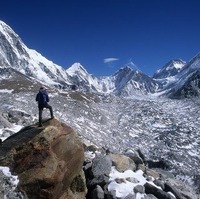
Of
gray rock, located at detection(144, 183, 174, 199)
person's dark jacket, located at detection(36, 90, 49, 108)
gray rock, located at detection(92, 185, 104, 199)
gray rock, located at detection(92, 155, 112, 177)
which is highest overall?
person's dark jacket, located at detection(36, 90, 49, 108)

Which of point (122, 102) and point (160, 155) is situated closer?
point (160, 155)

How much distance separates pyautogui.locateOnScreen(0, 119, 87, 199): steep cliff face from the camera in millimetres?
22672

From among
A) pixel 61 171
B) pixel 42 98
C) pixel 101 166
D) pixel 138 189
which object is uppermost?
pixel 42 98

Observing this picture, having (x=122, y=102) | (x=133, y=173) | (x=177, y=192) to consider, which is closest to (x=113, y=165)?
(x=133, y=173)

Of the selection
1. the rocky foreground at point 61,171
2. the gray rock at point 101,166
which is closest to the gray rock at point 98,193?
the rocky foreground at point 61,171

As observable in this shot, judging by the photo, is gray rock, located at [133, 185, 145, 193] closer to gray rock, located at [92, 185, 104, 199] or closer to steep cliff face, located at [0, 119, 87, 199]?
gray rock, located at [92, 185, 104, 199]

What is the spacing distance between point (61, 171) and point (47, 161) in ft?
3.81

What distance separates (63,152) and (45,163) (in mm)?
1720

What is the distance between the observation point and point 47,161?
76.6 feet

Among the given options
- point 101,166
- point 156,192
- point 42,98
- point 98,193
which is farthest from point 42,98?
point 156,192

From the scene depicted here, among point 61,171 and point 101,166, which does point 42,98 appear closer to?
point 61,171

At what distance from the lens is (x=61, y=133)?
25.3m

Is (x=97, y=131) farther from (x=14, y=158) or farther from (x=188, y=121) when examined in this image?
(x=14, y=158)

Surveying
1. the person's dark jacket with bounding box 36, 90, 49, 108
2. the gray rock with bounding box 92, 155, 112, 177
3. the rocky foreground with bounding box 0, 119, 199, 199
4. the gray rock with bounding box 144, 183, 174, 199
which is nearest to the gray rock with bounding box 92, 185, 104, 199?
the rocky foreground with bounding box 0, 119, 199, 199
